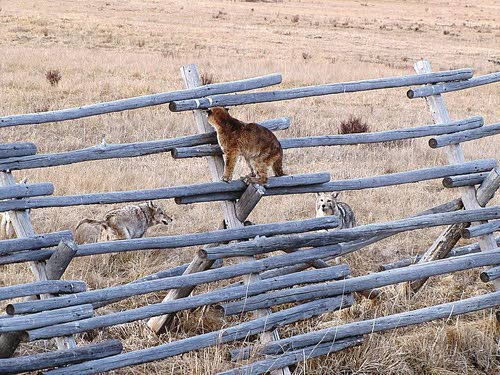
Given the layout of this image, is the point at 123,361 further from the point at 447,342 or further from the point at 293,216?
the point at 293,216

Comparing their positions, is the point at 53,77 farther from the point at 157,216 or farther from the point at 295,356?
the point at 295,356

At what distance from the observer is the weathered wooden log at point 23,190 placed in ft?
15.4

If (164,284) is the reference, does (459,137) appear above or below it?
above

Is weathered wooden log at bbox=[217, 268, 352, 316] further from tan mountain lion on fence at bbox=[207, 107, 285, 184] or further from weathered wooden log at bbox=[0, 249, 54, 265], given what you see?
weathered wooden log at bbox=[0, 249, 54, 265]

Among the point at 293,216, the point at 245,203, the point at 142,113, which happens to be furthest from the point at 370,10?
the point at 245,203

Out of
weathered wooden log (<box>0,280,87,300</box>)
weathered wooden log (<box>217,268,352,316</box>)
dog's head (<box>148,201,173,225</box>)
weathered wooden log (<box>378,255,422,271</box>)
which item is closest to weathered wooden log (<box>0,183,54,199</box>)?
weathered wooden log (<box>0,280,87,300</box>)

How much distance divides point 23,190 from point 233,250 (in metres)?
1.31

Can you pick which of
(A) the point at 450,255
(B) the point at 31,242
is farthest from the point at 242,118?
(B) the point at 31,242

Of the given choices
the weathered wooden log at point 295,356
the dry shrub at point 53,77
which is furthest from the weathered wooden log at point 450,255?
the dry shrub at point 53,77

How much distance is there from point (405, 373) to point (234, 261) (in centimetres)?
234

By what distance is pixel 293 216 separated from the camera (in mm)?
8523

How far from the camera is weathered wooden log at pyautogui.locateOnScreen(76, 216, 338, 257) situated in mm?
4934

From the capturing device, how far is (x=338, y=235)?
5.53 meters

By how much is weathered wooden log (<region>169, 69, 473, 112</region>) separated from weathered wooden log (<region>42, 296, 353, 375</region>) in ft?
4.57
